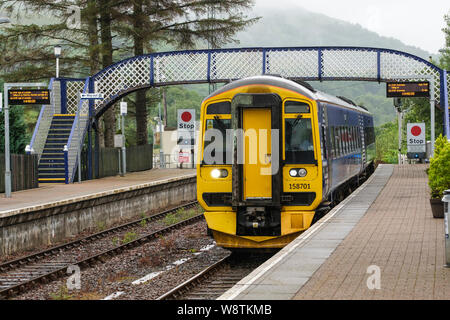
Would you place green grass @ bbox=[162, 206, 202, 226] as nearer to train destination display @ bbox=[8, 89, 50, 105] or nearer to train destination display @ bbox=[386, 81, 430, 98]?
train destination display @ bbox=[8, 89, 50, 105]

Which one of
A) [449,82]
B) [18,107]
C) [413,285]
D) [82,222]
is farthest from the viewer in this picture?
[18,107]

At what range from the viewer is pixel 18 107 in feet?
98.9

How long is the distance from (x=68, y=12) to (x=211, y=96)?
19252mm

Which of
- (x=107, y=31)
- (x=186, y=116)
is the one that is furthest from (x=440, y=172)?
(x=107, y=31)

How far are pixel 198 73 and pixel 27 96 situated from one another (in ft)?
26.2

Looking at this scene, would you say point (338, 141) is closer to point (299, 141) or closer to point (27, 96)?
point (299, 141)

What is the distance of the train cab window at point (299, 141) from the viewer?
1392cm

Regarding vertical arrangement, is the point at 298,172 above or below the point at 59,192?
above

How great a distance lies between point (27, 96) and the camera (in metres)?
22.8

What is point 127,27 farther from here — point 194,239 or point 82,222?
point 194,239

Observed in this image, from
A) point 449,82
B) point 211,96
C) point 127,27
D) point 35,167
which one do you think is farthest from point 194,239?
point 127,27

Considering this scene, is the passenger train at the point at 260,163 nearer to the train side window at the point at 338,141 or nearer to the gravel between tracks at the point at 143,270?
the gravel between tracks at the point at 143,270

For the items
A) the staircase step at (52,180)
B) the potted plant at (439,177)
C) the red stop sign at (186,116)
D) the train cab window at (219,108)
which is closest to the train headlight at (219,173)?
the train cab window at (219,108)
